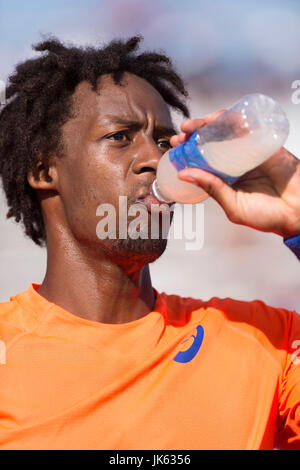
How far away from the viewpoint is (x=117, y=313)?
6.68 feet

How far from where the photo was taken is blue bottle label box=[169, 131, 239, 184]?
5.32 ft

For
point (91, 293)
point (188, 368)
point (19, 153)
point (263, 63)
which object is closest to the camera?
point (188, 368)

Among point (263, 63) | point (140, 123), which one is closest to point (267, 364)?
point (140, 123)

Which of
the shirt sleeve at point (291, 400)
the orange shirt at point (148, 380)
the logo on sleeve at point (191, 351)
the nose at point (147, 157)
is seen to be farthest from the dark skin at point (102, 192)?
the shirt sleeve at point (291, 400)

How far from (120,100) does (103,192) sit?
38 centimetres

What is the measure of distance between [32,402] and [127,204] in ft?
2.42

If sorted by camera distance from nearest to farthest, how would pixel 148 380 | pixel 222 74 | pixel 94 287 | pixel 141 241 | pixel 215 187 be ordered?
pixel 215 187
pixel 148 380
pixel 141 241
pixel 94 287
pixel 222 74

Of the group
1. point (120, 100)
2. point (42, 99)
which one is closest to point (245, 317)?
point (120, 100)

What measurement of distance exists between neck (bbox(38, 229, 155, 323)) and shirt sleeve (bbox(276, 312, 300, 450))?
1.83 ft

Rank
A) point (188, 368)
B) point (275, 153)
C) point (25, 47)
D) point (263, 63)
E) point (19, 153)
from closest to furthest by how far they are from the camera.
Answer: point (275, 153) < point (188, 368) < point (19, 153) < point (25, 47) < point (263, 63)

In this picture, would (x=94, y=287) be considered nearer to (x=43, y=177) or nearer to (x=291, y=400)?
(x=43, y=177)
